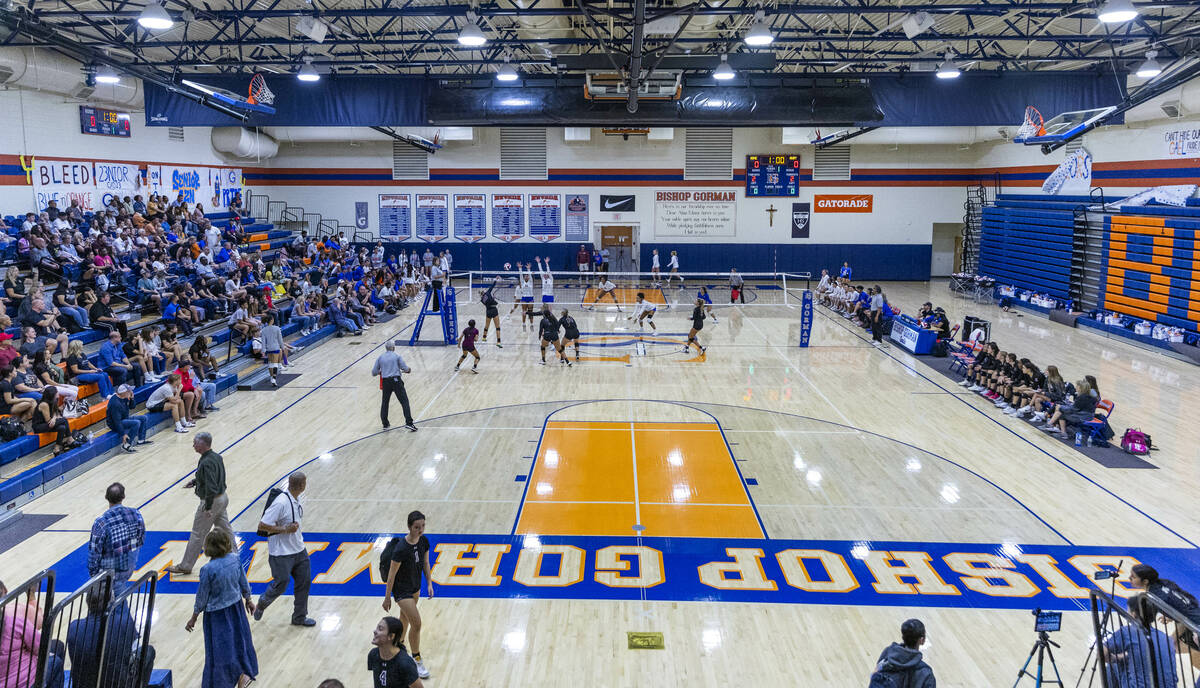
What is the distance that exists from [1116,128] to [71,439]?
98.0 feet

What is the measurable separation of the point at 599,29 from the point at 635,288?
16.6m

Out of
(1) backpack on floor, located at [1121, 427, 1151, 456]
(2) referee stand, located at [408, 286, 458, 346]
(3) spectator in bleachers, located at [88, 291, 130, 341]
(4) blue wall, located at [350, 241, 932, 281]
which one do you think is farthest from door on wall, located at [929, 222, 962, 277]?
(3) spectator in bleachers, located at [88, 291, 130, 341]

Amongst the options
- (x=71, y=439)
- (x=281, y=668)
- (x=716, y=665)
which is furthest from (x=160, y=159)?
(x=716, y=665)

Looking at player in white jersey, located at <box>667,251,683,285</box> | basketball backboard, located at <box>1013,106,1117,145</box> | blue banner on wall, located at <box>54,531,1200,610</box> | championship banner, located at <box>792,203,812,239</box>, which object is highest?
basketball backboard, located at <box>1013,106,1117,145</box>

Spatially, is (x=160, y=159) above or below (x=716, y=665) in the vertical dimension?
above

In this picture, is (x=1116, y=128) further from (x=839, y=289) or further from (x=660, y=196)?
(x=660, y=196)

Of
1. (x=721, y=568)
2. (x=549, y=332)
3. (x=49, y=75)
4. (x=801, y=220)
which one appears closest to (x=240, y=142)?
(x=49, y=75)

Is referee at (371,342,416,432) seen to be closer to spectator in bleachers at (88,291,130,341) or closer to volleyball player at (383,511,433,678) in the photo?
spectator in bleachers at (88,291,130,341)

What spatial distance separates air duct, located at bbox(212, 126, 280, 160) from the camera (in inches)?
1281

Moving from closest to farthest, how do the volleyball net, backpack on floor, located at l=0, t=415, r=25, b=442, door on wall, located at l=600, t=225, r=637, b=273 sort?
backpack on floor, located at l=0, t=415, r=25, b=442 → the volleyball net → door on wall, located at l=600, t=225, r=637, b=273

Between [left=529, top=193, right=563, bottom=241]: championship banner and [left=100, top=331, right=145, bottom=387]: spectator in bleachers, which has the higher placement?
[left=529, top=193, right=563, bottom=241]: championship banner

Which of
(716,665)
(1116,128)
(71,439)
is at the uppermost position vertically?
(1116,128)

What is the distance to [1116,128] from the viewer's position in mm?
26125

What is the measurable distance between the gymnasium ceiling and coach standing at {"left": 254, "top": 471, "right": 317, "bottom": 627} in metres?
8.50
